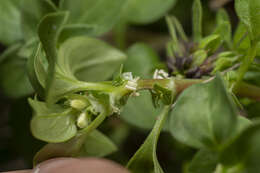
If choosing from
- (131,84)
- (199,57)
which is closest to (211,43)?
(199,57)

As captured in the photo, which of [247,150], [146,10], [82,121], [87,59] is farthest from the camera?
[146,10]

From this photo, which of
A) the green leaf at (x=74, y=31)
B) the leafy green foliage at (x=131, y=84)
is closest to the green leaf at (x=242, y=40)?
the leafy green foliage at (x=131, y=84)

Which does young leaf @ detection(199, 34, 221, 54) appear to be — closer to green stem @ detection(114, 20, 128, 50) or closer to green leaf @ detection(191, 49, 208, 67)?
green leaf @ detection(191, 49, 208, 67)

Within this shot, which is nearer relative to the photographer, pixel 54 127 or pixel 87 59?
pixel 54 127

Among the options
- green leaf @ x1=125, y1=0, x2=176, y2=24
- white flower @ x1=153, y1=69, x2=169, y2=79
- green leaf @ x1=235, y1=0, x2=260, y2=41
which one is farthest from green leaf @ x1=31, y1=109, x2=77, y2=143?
green leaf @ x1=125, y1=0, x2=176, y2=24

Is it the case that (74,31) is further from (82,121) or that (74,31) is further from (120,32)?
(120,32)

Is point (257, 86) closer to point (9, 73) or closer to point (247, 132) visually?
point (247, 132)
